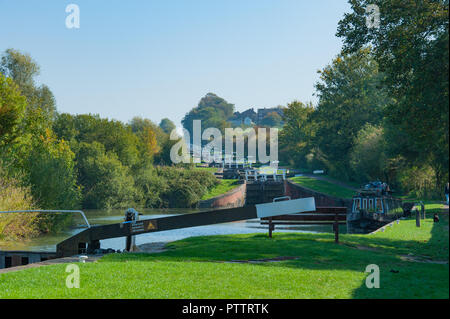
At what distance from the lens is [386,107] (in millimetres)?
21156

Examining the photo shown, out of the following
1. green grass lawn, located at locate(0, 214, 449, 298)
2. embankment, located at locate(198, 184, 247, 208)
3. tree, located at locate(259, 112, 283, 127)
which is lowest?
embankment, located at locate(198, 184, 247, 208)

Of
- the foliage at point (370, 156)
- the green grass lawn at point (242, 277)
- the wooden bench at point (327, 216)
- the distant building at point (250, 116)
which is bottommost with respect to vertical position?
the green grass lawn at point (242, 277)

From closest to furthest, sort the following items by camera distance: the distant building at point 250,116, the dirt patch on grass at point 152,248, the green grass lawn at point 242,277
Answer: the green grass lawn at point 242,277 → the dirt patch on grass at point 152,248 → the distant building at point 250,116

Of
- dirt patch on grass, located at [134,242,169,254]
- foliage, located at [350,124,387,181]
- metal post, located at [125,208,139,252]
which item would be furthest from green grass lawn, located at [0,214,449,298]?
foliage, located at [350,124,387,181]

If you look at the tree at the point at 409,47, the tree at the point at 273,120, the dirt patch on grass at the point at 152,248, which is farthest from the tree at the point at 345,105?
the tree at the point at 273,120

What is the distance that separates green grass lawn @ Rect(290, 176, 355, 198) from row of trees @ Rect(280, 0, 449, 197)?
2.99 meters

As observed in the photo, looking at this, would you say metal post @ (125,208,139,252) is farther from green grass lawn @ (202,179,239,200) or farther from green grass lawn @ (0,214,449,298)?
green grass lawn @ (202,179,239,200)

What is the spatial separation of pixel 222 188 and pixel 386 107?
46.5 metres

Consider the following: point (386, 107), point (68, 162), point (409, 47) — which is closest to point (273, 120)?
point (68, 162)

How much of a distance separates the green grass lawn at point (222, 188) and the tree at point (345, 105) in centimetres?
1401

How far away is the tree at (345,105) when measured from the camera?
219ft

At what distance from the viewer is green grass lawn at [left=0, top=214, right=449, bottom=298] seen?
294 inches

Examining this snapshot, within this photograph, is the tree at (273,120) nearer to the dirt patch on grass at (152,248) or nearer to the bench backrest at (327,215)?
the bench backrest at (327,215)

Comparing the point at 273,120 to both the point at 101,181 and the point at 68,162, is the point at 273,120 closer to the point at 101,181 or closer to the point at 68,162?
the point at 101,181
